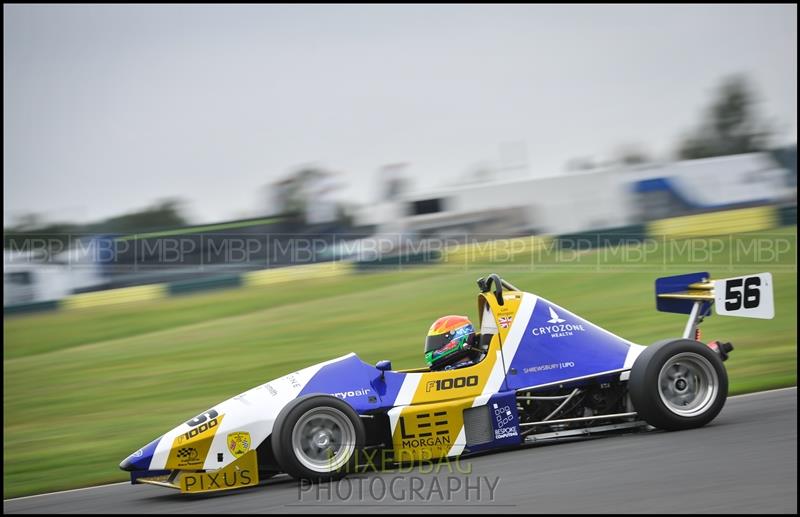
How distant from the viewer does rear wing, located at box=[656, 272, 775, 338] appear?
7508 mm

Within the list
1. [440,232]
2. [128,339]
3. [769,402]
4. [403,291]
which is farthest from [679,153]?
[769,402]

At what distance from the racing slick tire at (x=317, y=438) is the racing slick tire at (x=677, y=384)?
223cm

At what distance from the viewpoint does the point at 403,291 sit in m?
19.1

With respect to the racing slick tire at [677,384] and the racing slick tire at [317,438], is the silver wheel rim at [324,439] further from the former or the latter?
the racing slick tire at [677,384]

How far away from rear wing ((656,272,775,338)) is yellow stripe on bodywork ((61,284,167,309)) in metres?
14.7

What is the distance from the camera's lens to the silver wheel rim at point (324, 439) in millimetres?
6211

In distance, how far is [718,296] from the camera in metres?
7.49

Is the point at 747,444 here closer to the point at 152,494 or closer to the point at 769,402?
the point at 769,402

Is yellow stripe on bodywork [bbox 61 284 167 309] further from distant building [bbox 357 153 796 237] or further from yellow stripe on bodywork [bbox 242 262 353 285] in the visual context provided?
distant building [bbox 357 153 796 237]

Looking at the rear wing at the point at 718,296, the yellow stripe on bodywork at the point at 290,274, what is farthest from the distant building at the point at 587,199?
the rear wing at the point at 718,296

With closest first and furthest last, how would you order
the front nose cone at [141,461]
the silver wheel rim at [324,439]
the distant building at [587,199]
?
the silver wheel rim at [324,439]
the front nose cone at [141,461]
the distant building at [587,199]

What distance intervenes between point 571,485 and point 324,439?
177 cm

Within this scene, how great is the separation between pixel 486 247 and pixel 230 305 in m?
5.95

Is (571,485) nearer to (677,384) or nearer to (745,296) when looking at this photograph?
(677,384)
